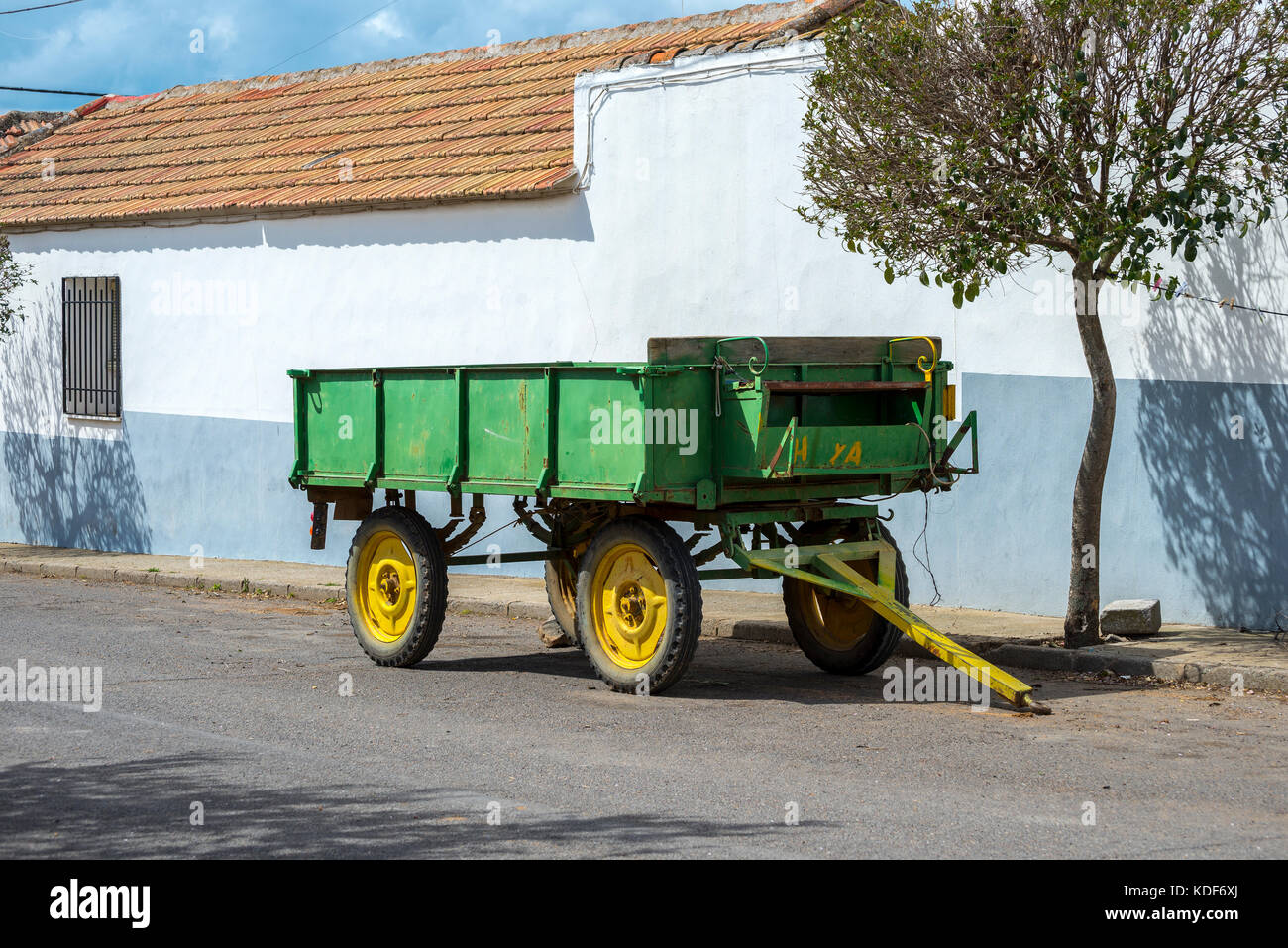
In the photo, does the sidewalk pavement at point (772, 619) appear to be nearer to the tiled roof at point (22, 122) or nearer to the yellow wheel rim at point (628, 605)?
the yellow wheel rim at point (628, 605)

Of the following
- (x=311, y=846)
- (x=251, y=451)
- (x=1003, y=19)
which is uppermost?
(x=1003, y=19)

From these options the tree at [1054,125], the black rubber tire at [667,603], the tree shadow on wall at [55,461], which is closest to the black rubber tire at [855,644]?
the black rubber tire at [667,603]

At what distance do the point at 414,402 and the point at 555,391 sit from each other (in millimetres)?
1372

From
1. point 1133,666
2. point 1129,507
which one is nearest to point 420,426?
point 1133,666

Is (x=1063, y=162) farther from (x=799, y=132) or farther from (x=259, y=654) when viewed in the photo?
(x=259, y=654)

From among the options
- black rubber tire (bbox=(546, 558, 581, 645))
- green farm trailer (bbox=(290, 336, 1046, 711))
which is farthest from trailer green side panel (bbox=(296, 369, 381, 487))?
black rubber tire (bbox=(546, 558, 581, 645))

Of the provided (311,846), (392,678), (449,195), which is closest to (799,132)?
(449,195)

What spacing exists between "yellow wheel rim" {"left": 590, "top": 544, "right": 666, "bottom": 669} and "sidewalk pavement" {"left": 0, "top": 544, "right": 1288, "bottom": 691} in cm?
245

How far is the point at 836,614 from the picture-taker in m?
10.8

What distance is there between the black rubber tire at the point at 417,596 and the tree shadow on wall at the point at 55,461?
30.2 feet

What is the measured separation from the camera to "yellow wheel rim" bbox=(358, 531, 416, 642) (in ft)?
36.9

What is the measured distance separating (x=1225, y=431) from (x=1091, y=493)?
56.2 inches

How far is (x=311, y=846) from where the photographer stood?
625 centimetres

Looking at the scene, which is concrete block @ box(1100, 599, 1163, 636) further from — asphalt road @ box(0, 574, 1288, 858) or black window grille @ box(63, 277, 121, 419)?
black window grille @ box(63, 277, 121, 419)
